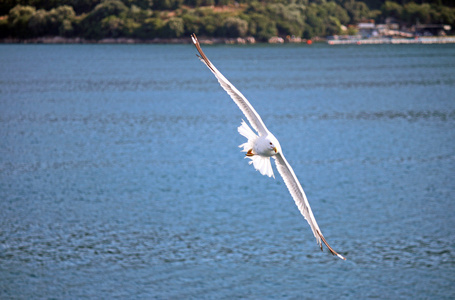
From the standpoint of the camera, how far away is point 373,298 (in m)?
36.6

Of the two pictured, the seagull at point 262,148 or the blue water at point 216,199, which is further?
the blue water at point 216,199

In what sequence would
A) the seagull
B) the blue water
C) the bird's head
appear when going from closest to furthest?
the bird's head → the seagull → the blue water

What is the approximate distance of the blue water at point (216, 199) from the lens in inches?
1500

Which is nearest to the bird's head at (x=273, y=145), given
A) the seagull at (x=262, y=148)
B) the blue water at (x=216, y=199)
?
the seagull at (x=262, y=148)

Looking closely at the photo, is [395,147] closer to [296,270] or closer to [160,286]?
[296,270]

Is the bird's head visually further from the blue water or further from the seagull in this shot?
the blue water

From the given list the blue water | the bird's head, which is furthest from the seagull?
the blue water

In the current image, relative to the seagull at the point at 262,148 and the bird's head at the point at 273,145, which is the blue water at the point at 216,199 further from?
the bird's head at the point at 273,145

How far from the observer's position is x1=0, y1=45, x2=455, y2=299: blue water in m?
38.1

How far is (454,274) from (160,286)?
1590cm

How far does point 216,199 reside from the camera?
54.2 metres

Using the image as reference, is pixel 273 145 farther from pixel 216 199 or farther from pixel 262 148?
pixel 216 199

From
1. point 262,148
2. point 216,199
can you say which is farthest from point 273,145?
point 216,199

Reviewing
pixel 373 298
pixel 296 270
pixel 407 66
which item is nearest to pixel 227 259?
pixel 296 270
